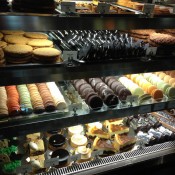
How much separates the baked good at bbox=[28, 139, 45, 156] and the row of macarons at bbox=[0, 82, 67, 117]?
19.3 inches

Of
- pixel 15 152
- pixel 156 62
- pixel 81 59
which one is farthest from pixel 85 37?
pixel 15 152

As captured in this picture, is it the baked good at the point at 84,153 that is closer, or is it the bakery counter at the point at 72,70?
the bakery counter at the point at 72,70

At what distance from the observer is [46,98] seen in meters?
2.11

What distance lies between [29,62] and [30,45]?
221 millimetres

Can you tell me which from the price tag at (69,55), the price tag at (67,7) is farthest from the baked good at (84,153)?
the price tag at (67,7)

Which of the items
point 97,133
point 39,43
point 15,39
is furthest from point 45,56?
point 97,133

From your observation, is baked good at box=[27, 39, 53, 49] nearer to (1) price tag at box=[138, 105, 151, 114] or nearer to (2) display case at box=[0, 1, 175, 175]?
(2) display case at box=[0, 1, 175, 175]

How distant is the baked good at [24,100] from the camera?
1.95m

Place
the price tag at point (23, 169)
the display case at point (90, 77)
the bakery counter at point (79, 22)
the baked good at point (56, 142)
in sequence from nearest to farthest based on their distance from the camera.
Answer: the bakery counter at point (79, 22)
the display case at point (90, 77)
the price tag at point (23, 169)
the baked good at point (56, 142)

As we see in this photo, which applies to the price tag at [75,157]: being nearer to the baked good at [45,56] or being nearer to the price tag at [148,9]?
the baked good at [45,56]

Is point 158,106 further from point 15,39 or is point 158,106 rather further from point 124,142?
point 15,39

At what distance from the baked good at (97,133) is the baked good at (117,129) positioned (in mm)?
58

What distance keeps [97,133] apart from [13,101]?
102 centimetres

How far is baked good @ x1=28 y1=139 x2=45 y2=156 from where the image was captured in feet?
7.72
